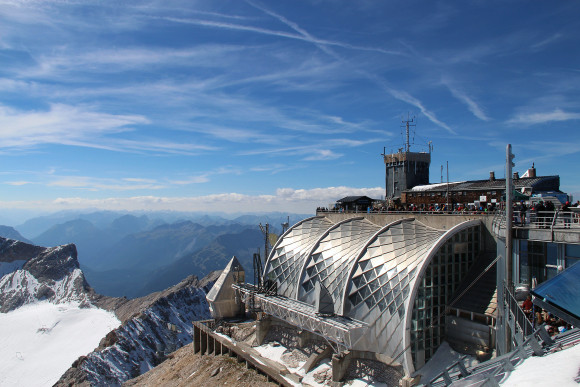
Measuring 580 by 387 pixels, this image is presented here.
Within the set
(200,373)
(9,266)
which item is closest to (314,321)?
(200,373)

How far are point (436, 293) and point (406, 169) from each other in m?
41.4

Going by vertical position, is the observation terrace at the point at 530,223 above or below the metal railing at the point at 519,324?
above

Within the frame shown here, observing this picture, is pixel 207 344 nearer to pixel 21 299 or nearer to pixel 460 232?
pixel 460 232

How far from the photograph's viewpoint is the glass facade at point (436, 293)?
28156 millimetres

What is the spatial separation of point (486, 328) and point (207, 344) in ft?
118

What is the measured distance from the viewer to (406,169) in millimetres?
67750

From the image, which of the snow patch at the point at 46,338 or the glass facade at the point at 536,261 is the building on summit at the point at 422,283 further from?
the snow patch at the point at 46,338

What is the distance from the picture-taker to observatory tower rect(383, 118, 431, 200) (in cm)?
6781

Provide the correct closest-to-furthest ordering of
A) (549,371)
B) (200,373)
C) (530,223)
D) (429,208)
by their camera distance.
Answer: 1. (549,371)
2. (530,223)
3. (200,373)
4. (429,208)

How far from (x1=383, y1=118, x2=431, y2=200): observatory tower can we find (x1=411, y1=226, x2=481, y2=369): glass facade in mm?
37718

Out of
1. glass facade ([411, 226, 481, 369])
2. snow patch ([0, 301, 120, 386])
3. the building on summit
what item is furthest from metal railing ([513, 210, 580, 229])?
snow patch ([0, 301, 120, 386])

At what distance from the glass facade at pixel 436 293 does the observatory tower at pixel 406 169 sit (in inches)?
1485

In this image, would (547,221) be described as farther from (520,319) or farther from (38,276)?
(38,276)

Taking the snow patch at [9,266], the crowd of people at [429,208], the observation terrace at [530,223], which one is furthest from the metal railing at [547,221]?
the snow patch at [9,266]
